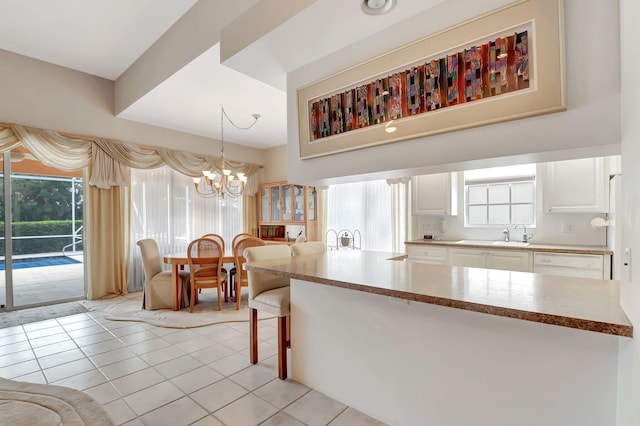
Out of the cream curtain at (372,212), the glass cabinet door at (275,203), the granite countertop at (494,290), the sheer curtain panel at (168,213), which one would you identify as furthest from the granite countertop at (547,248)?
the sheer curtain panel at (168,213)

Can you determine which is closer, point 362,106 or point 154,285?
point 362,106

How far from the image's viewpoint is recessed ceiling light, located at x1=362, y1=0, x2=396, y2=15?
1.59 meters

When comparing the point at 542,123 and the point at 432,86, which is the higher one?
the point at 432,86

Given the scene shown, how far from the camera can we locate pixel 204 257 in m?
3.85

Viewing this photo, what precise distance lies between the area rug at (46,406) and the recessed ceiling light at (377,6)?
9.18 feet

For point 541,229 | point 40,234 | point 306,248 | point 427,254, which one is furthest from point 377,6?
point 40,234

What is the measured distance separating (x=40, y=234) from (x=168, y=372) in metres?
3.45

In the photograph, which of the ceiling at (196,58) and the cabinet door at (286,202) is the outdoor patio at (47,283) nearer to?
the ceiling at (196,58)

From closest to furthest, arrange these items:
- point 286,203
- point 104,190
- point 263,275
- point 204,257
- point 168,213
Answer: point 263,275, point 204,257, point 104,190, point 168,213, point 286,203

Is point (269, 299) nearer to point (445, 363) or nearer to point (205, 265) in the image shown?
point (445, 363)

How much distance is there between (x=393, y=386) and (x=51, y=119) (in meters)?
5.17

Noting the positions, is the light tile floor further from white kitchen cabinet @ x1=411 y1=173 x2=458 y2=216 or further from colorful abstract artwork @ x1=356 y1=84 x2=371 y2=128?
white kitchen cabinet @ x1=411 y1=173 x2=458 y2=216

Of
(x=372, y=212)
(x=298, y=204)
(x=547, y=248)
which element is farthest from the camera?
(x=298, y=204)

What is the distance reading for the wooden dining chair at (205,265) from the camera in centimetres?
383
